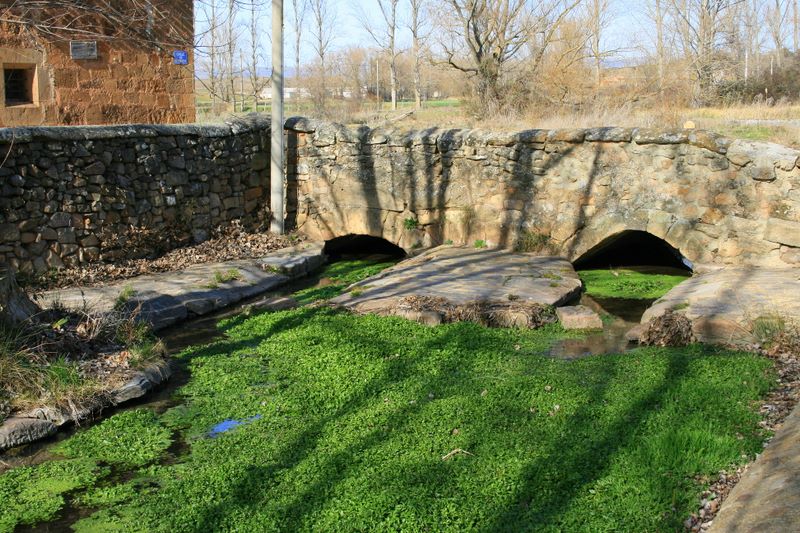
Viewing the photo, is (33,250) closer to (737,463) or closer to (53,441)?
(53,441)

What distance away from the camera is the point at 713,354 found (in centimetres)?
719

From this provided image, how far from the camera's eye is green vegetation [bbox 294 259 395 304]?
34.3 feet

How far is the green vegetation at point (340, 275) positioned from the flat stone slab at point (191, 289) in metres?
0.40

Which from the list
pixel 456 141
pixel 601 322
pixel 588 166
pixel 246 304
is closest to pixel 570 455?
pixel 601 322

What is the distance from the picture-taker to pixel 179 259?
1137 centimetres

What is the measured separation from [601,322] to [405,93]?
47.3 m

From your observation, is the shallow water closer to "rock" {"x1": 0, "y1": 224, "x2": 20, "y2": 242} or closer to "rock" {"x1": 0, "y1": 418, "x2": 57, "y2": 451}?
"rock" {"x1": 0, "y1": 418, "x2": 57, "y2": 451}

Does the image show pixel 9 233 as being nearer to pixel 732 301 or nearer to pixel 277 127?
pixel 277 127

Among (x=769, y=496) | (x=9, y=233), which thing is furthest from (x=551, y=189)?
(x=769, y=496)

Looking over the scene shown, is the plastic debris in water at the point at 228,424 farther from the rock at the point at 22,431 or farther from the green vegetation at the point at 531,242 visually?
the green vegetation at the point at 531,242

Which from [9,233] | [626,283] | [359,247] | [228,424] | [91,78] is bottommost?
[228,424]

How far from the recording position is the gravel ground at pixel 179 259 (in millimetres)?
9859

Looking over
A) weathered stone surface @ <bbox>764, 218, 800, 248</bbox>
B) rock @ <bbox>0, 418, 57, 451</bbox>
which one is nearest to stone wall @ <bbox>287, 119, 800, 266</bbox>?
weathered stone surface @ <bbox>764, 218, 800, 248</bbox>

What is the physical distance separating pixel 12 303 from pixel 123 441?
2067mm
